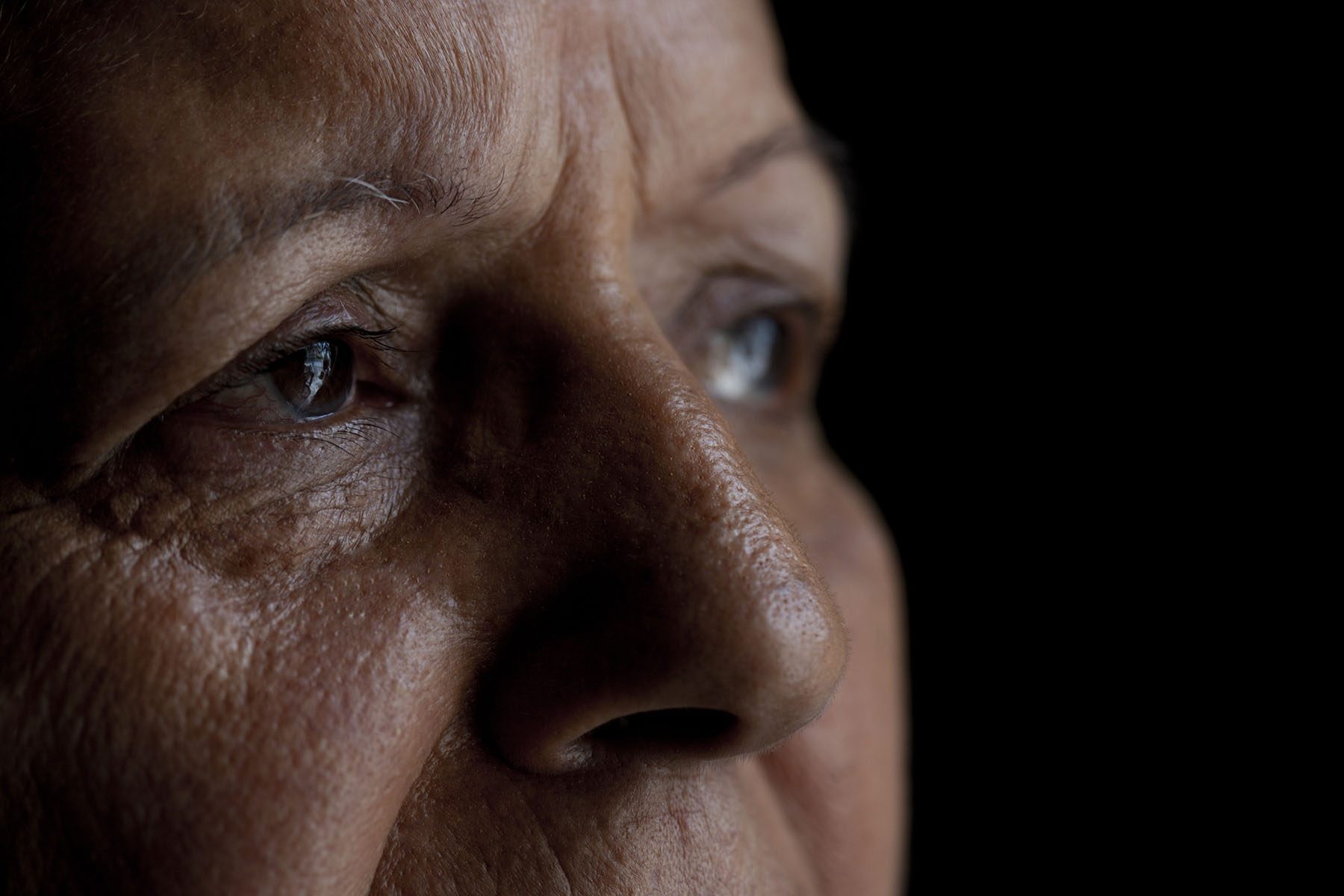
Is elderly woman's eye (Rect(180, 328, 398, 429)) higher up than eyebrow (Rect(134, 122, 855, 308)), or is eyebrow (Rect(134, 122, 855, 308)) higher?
eyebrow (Rect(134, 122, 855, 308))

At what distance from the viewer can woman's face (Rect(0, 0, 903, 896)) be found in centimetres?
61

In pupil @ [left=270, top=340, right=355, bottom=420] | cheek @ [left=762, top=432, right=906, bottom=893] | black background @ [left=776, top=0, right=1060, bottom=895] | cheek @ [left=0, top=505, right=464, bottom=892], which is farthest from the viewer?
black background @ [left=776, top=0, right=1060, bottom=895]

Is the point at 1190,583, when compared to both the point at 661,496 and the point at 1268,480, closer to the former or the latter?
the point at 1268,480

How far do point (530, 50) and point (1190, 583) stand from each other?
1062mm

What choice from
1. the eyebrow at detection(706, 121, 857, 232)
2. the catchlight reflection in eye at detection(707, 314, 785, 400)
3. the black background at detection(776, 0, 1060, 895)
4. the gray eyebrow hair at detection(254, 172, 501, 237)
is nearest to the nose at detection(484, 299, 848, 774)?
the gray eyebrow hair at detection(254, 172, 501, 237)

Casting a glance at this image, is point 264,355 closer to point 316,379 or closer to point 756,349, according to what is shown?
point 316,379

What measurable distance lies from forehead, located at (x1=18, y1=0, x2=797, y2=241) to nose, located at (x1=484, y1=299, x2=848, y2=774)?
0.45 feet

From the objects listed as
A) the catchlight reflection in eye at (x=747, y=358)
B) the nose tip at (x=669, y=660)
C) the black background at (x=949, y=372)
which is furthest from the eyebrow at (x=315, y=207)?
the black background at (x=949, y=372)

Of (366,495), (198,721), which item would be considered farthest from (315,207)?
(198,721)

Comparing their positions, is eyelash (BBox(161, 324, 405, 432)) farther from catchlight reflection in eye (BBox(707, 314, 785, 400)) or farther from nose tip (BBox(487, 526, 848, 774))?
catchlight reflection in eye (BBox(707, 314, 785, 400))

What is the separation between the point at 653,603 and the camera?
661 mm

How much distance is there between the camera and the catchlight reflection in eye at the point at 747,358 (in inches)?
44.4

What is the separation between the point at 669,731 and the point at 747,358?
55 cm

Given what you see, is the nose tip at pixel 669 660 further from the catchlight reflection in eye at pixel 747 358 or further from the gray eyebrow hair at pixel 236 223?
the catchlight reflection in eye at pixel 747 358
